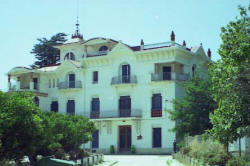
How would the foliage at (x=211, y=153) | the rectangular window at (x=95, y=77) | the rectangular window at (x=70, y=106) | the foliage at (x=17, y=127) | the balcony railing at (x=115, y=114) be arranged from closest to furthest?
the foliage at (x=17, y=127)
the foliage at (x=211, y=153)
the balcony railing at (x=115, y=114)
the rectangular window at (x=95, y=77)
the rectangular window at (x=70, y=106)

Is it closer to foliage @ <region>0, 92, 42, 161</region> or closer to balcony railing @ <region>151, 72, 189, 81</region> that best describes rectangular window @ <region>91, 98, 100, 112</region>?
balcony railing @ <region>151, 72, 189, 81</region>

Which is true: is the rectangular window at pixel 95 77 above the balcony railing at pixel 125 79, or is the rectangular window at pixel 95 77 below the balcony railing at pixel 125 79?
above

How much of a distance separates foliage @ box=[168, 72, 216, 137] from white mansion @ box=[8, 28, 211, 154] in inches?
285

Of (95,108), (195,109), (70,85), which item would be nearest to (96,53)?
(70,85)

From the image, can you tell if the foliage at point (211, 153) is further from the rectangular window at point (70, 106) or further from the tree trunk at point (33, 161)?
the rectangular window at point (70, 106)

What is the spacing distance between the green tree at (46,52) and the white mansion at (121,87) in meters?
12.3

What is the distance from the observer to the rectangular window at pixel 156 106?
137ft

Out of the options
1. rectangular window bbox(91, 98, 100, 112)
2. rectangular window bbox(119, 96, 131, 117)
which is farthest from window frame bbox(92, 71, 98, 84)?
rectangular window bbox(119, 96, 131, 117)

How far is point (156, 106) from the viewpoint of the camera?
42125 millimetres

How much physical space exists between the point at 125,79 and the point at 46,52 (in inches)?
884

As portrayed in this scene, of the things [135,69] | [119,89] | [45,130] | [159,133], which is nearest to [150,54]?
[135,69]

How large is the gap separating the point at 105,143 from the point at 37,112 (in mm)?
25868

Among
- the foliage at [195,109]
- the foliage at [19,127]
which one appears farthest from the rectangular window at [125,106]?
the foliage at [19,127]

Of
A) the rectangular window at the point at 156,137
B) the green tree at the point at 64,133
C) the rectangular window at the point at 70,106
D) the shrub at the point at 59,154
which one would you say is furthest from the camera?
the rectangular window at the point at 70,106
